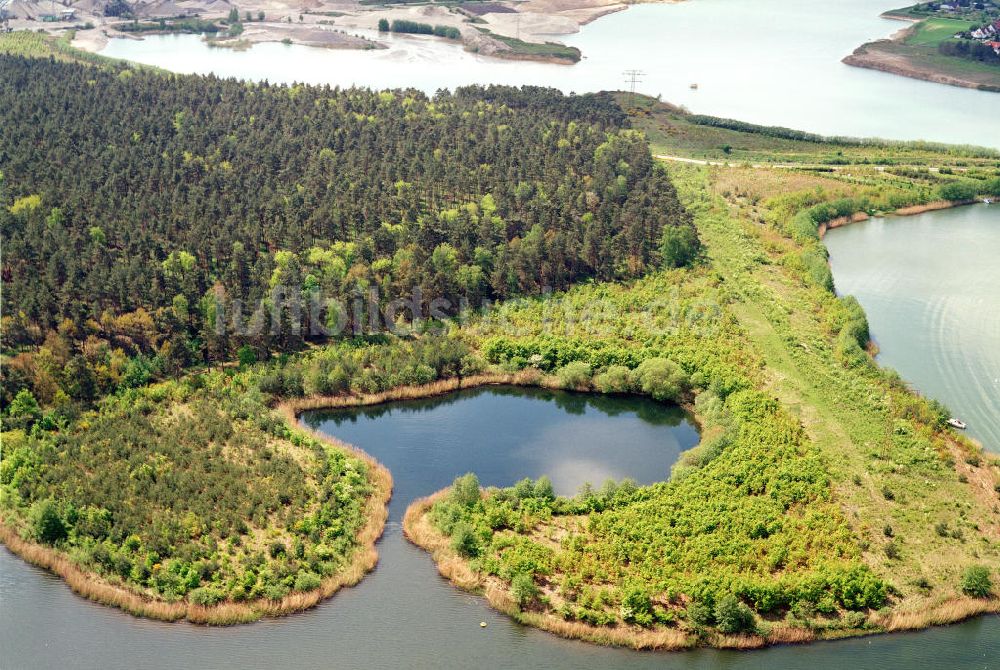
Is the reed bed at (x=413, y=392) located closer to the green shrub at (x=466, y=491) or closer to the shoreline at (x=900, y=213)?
the green shrub at (x=466, y=491)

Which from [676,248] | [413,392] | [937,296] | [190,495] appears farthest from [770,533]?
[937,296]

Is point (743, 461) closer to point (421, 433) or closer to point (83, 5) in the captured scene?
point (421, 433)

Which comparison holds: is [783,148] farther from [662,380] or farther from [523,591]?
[523,591]

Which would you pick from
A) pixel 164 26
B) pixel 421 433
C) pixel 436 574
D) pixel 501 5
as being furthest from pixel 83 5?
pixel 436 574

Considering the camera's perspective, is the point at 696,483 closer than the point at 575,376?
Yes

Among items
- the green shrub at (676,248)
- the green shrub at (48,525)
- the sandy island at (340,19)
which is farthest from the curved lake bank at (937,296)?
the sandy island at (340,19)
